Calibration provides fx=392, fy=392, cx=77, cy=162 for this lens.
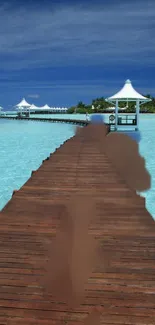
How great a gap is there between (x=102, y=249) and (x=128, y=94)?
21.5 metres

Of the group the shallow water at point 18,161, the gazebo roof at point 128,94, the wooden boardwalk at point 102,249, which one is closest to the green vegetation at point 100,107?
the gazebo roof at point 128,94

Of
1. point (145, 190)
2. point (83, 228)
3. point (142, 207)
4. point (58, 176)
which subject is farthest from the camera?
point (145, 190)

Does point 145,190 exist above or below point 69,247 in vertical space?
below

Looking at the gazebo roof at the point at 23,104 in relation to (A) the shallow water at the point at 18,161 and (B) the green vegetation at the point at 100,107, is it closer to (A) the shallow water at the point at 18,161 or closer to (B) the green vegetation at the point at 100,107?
(B) the green vegetation at the point at 100,107

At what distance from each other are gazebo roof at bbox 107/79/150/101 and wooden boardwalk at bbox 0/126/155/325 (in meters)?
17.6

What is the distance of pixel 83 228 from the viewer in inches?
175

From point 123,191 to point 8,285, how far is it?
3.54m

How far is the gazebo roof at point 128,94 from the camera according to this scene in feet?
79.3

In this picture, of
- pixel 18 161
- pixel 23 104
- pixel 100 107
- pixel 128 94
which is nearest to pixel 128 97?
pixel 128 94

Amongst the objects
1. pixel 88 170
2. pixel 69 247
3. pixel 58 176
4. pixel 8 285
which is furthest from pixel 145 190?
pixel 8 285

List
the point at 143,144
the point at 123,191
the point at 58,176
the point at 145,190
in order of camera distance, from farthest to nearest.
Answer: the point at 143,144
the point at 145,190
the point at 58,176
the point at 123,191

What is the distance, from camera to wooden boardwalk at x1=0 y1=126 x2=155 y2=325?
9.07 feet

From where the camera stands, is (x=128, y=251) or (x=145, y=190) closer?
(x=128, y=251)

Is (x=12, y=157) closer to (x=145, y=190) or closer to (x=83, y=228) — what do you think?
(x=145, y=190)
